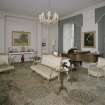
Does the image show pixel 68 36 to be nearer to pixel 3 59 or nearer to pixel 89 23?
pixel 89 23

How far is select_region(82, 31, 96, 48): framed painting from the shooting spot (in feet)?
20.0

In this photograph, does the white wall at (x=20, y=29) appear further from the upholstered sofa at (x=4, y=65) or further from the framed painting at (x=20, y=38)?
the upholstered sofa at (x=4, y=65)

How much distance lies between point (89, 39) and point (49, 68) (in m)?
3.15

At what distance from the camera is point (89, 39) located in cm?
635

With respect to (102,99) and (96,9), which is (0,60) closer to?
(102,99)

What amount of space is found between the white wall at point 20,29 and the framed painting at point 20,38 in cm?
24

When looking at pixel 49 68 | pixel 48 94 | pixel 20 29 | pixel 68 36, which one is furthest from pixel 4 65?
pixel 68 36

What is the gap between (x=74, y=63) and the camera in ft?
20.9

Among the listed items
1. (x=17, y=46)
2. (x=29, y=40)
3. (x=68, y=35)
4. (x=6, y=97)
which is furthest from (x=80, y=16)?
(x=6, y=97)

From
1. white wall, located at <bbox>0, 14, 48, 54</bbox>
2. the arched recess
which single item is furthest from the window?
the arched recess

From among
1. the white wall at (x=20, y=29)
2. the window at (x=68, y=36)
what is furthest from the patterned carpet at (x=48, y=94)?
the white wall at (x=20, y=29)

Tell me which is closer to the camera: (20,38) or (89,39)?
(89,39)

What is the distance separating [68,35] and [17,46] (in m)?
3.93

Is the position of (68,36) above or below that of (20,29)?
below
